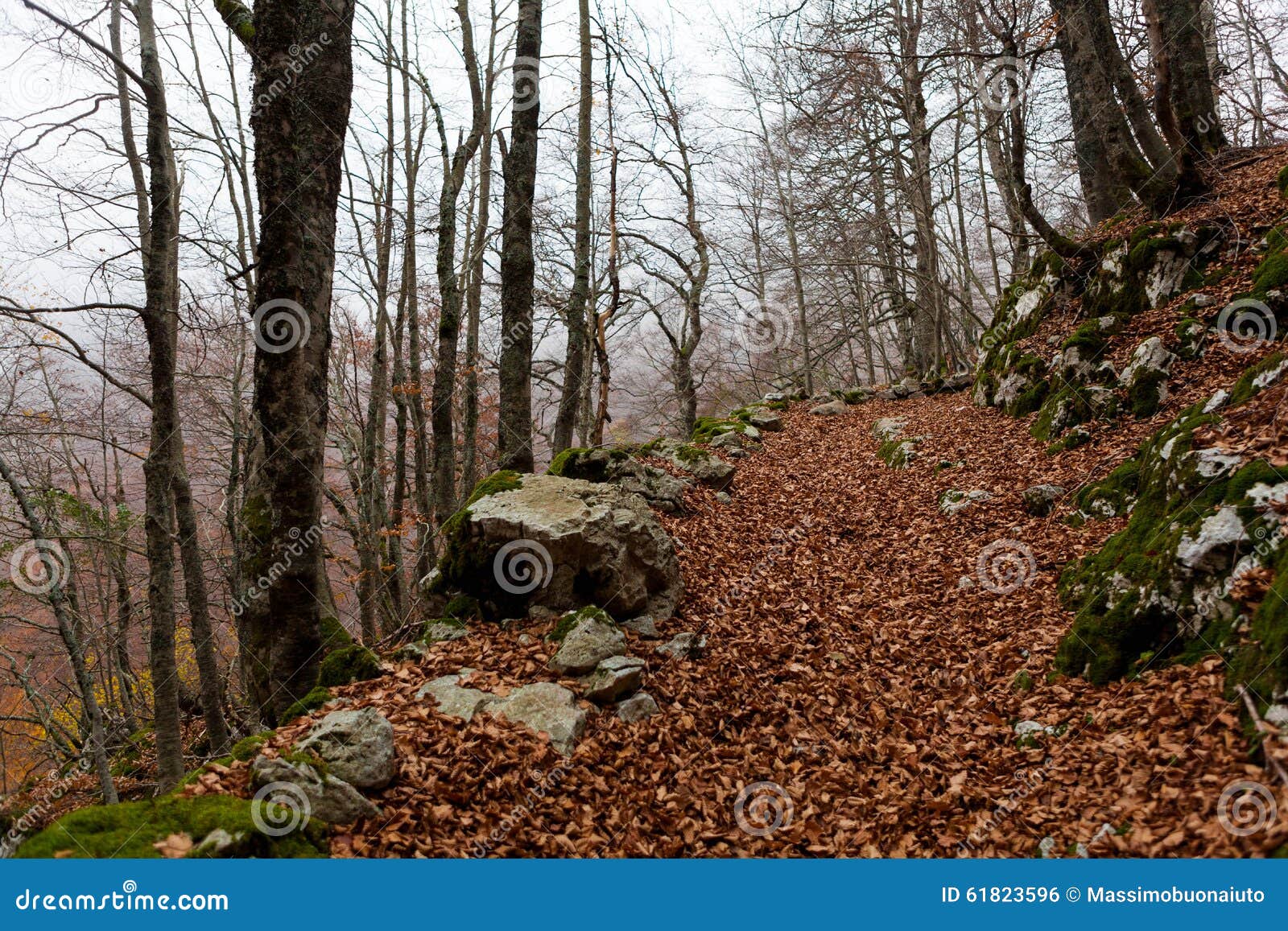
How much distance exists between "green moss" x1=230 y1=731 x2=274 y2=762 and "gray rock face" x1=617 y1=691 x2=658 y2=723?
2.06 metres

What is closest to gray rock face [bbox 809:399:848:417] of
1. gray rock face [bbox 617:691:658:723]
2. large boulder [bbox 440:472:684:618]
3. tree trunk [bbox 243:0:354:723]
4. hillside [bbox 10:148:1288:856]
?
hillside [bbox 10:148:1288:856]

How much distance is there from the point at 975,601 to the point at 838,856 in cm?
317

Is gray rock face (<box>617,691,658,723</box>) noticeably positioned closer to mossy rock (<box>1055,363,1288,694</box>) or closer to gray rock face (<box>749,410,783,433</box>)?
mossy rock (<box>1055,363,1288,694</box>)

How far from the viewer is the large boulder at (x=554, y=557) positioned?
201 inches

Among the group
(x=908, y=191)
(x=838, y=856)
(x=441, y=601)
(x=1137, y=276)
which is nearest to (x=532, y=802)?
(x=838, y=856)

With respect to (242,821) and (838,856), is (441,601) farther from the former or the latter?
(838,856)

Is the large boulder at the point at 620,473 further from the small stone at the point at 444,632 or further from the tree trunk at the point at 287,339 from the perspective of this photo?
the tree trunk at the point at 287,339

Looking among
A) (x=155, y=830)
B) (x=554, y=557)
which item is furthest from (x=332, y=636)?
(x=155, y=830)

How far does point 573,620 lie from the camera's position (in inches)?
188

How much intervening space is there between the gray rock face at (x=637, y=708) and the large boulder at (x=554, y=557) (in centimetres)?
106

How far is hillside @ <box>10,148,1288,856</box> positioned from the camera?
9.89ft

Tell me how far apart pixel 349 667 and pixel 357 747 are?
1.36 metres

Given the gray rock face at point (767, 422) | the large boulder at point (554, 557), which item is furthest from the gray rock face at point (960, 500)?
the gray rock face at point (767, 422)

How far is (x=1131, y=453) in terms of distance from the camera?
6.11m
